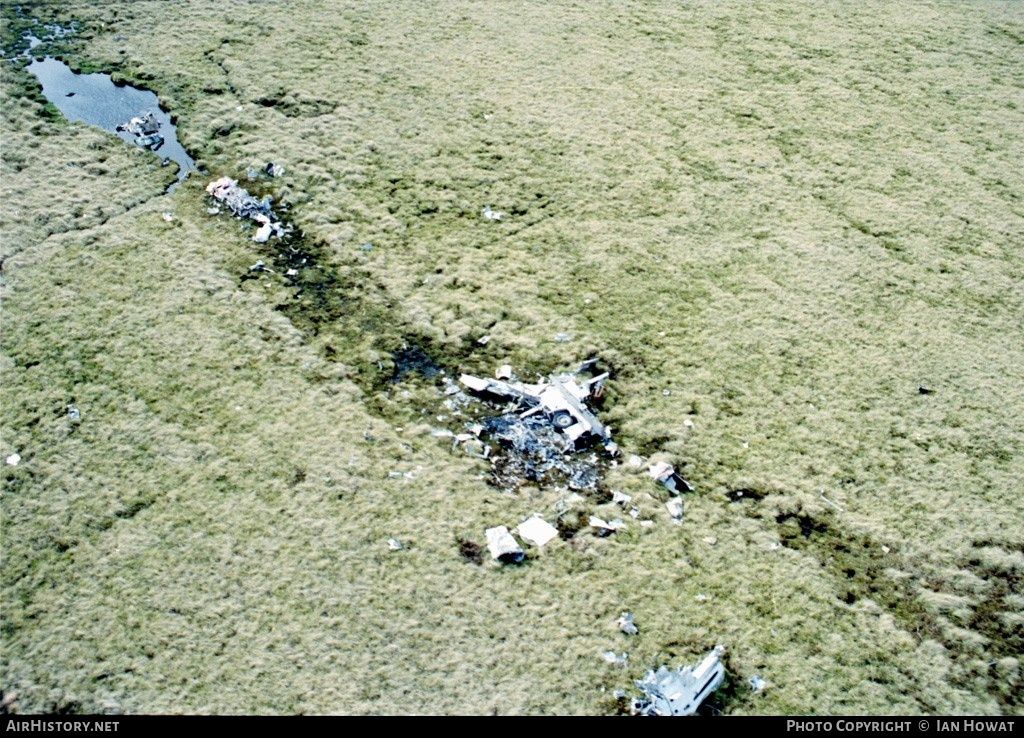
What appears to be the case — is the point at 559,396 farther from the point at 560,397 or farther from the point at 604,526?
the point at 604,526

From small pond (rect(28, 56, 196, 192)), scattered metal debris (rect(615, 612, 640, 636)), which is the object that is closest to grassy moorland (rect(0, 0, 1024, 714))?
scattered metal debris (rect(615, 612, 640, 636))

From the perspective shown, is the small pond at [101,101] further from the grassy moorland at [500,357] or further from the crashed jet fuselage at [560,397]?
the crashed jet fuselage at [560,397]

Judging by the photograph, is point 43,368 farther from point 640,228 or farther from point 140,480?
point 640,228

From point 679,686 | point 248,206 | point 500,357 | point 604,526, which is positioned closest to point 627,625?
point 679,686

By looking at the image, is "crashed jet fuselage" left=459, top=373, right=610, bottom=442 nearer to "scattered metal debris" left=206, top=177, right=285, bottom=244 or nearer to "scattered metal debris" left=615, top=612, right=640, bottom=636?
"scattered metal debris" left=615, top=612, right=640, bottom=636

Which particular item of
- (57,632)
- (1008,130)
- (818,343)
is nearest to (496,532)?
(57,632)

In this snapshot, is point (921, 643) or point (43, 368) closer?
point (921, 643)

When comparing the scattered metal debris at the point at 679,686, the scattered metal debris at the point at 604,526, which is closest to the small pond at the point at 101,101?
the scattered metal debris at the point at 604,526
